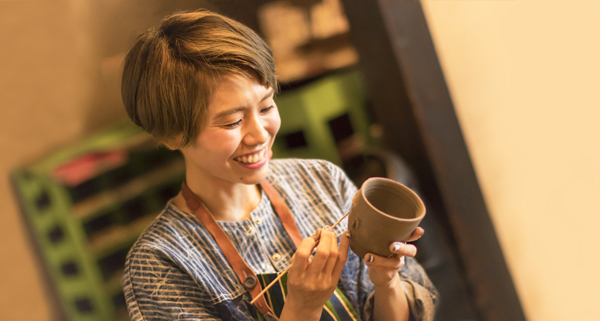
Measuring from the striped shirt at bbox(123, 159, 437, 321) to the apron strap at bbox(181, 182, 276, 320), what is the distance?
13 mm

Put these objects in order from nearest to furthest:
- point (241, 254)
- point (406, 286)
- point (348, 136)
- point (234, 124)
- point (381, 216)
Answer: point (381, 216), point (234, 124), point (241, 254), point (406, 286), point (348, 136)

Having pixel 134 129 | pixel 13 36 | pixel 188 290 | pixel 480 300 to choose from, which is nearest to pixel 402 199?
pixel 188 290

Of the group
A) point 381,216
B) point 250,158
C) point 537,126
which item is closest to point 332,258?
point 381,216

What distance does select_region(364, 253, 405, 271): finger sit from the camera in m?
0.83

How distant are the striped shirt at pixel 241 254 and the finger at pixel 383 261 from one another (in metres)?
0.20

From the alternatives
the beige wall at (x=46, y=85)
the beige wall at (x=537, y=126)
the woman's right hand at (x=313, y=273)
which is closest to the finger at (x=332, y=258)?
the woman's right hand at (x=313, y=273)

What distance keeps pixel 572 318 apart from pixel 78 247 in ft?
5.35

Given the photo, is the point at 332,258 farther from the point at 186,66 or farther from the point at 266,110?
the point at 186,66

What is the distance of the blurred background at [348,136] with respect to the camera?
102cm

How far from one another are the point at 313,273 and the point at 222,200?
0.28m

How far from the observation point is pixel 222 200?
1.01 metres

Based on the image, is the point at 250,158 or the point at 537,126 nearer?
the point at 250,158

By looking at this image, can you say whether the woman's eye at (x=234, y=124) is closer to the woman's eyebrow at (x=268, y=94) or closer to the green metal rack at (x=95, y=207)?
the woman's eyebrow at (x=268, y=94)

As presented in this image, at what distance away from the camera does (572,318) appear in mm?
1639
